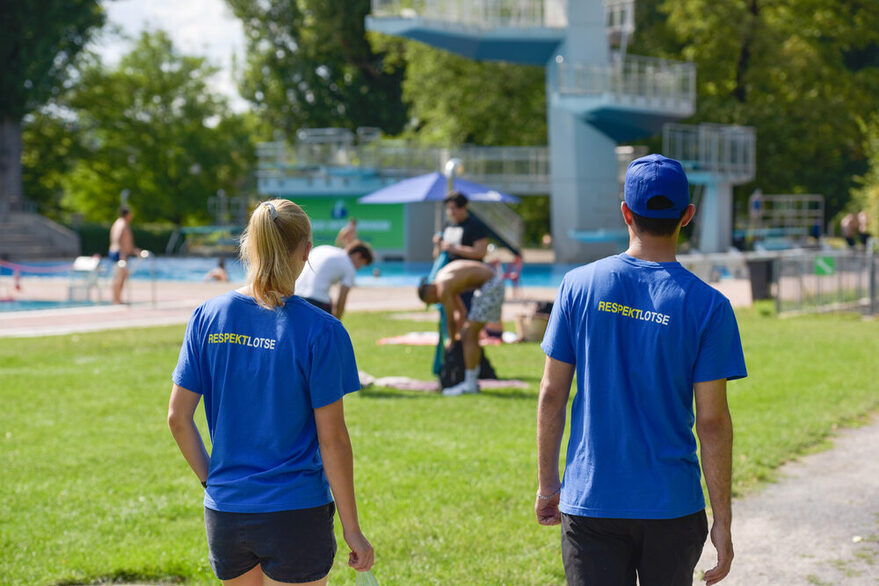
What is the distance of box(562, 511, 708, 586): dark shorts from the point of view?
2850mm

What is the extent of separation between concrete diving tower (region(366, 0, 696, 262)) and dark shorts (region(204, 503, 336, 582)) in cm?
3216

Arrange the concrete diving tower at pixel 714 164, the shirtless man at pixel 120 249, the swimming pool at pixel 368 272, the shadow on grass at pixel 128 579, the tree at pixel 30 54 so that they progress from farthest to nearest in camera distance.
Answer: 1. the tree at pixel 30 54
2. the concrete diving tower at pixel 714 164
3. the swimming pool at pixel 368 272
4. the shirtless man at pixel 120 249
5. the shadow on grass at pixel 128 579

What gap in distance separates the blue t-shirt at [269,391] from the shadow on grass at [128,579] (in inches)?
90.3

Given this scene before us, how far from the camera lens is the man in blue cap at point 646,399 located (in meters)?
2.84

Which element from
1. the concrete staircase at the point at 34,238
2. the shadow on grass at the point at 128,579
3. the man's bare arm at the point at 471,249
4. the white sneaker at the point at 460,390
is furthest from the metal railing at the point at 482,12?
the shadow on grass at the point at 128,579

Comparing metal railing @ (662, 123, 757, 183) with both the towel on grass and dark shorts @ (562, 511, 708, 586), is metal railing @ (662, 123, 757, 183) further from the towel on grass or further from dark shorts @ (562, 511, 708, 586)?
dark shorts @ (562, 511, 708, 586)

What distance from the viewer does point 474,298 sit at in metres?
10.2

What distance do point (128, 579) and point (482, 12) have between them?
32.8 m

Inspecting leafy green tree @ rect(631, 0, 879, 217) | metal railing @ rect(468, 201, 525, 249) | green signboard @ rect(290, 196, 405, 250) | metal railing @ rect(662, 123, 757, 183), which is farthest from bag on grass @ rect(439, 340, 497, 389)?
leafy green tree @ rect(631, 0, 879, 217)

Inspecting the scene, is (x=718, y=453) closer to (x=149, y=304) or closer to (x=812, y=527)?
(x=812, y=527)

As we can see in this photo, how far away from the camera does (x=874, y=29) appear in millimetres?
44250

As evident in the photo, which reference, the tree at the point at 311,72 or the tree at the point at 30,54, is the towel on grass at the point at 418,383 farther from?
the tree at the point at 311,72

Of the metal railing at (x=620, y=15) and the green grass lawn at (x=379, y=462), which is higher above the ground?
the metal railing at (x=620, y=15)

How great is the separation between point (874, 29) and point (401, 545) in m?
44.9
